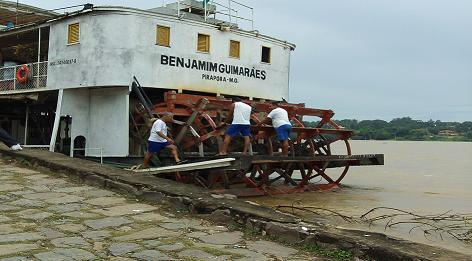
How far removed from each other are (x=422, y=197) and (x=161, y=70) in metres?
8.72

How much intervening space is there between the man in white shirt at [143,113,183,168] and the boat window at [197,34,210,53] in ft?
10.8

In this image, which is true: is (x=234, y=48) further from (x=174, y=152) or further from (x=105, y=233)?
(x=105, y=233)

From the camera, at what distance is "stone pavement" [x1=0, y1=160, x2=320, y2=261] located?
14.0 feet

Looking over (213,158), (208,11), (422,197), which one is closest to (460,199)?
(422,197)

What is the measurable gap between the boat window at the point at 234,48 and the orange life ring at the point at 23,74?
6.05 metres

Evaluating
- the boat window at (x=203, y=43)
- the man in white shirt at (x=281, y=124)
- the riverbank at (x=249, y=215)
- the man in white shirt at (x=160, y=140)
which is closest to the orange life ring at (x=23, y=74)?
the boat window at (x=203, y=43)

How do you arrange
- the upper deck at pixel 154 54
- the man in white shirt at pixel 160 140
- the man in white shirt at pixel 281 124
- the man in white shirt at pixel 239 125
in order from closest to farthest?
1. the man in white shirt at pixel 160 140
2. the man in white shirt at pixel 239 125
3. the man in white shirt at pixel 281 124
4. the upper deck at pixel 154 54

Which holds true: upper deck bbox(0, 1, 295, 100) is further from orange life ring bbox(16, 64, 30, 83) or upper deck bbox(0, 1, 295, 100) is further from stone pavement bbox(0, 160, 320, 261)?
stone pavement bbox(0, 160, 320, 261)

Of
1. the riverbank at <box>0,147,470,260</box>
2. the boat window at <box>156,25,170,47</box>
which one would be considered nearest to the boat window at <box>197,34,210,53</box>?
the boat window at <box>156,25,170,47</box>

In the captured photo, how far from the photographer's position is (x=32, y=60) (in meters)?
18.8

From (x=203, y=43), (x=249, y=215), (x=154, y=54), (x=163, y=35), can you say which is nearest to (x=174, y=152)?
(x=154, y=54)

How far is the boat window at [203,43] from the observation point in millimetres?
14367

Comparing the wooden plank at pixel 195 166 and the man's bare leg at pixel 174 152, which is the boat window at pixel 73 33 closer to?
the man's bare leg at pixel 174 152

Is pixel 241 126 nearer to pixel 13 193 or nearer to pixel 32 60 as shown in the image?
pixel 13 193
